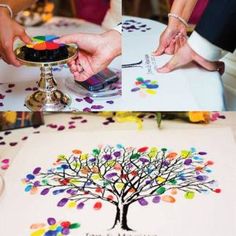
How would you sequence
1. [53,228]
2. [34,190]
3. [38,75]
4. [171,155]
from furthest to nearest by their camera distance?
[38,75], [171,155], [34,190], [53,228]

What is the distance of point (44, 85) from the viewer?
41.4 inches

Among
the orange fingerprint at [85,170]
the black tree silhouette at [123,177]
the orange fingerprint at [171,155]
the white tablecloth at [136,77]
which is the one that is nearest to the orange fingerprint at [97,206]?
the black tree silhouette at [123,177]

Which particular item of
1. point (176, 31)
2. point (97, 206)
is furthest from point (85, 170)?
point (176, 31)

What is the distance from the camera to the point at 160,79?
103cm

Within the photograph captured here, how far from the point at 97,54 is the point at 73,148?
23 centimetres

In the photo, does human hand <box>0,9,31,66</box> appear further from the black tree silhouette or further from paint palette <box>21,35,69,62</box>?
the black tree silhouette

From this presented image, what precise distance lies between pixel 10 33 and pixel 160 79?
363 mm

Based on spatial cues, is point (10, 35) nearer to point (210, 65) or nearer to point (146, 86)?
point (146, 86)

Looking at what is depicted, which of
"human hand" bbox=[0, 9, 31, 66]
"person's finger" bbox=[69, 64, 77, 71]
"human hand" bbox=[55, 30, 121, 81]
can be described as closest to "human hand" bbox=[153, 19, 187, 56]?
"human hand" bbox=[55, 30, 121, 81]

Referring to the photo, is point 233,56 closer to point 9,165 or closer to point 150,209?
point 150,209

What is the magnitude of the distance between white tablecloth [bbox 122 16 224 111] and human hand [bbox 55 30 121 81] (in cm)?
3

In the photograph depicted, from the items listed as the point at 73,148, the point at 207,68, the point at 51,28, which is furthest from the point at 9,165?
the point at 207,68

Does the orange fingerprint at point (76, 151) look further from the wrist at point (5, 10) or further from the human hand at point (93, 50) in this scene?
the wrist at point (5, 10)

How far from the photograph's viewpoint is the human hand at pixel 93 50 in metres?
1.01
